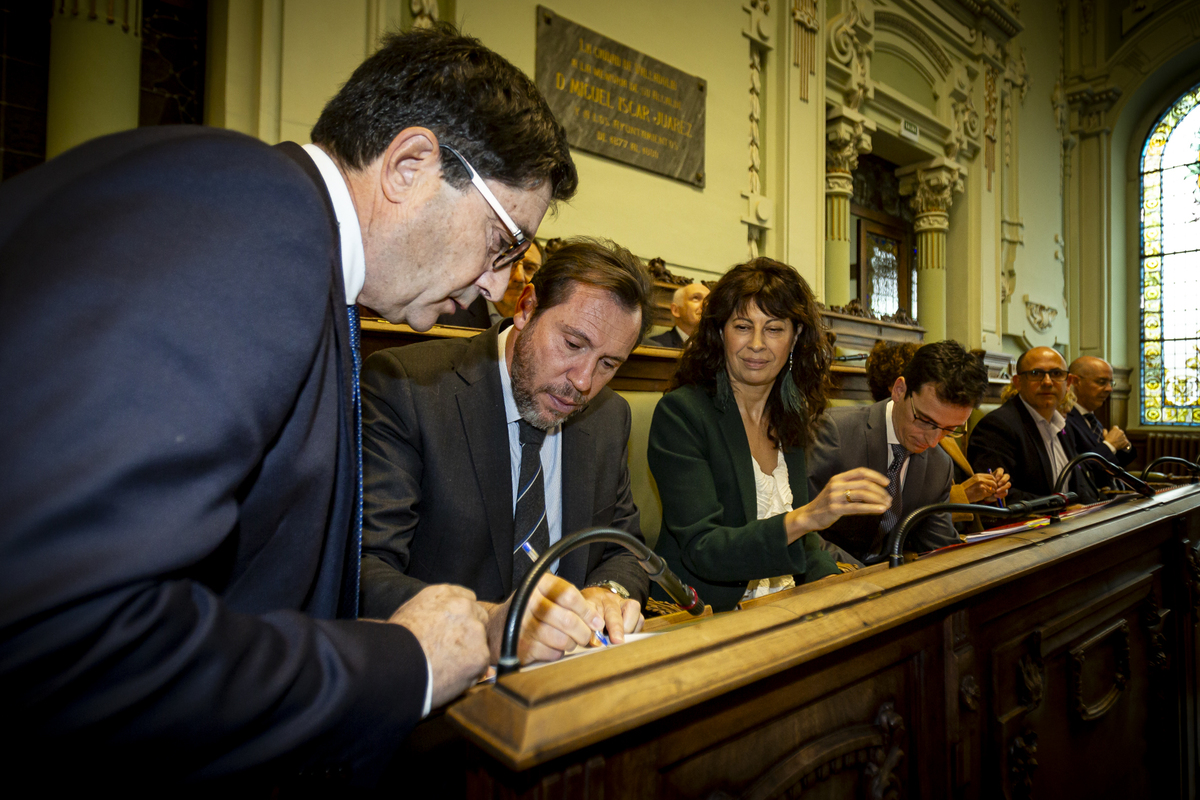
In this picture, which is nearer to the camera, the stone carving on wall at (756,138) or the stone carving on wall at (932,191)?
the stone carving on wall at (756,138)

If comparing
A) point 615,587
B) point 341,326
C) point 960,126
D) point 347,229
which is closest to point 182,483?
point 341,326

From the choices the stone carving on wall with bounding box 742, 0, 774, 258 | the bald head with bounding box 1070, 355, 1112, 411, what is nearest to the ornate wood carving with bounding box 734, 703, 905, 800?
the stone carving on wall with bounding box 742, 0, 774, 258

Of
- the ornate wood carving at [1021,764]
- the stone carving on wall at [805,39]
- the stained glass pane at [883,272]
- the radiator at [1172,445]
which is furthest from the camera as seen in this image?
the radiator at [1172,445]

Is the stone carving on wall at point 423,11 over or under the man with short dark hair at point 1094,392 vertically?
over

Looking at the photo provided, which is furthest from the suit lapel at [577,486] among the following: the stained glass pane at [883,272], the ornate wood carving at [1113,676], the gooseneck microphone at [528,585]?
the stained glass pane at [883,272]

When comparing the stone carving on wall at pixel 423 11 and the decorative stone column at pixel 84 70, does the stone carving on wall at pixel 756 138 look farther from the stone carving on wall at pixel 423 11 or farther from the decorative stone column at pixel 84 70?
the decorative stone column at pixel 84 70

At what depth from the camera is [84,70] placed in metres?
2.83

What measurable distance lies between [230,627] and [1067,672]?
70.4 inches

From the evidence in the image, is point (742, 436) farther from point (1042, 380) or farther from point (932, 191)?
point (932, 191)

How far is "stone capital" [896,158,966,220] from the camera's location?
7.68 metres

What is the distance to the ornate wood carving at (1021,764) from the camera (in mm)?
1310

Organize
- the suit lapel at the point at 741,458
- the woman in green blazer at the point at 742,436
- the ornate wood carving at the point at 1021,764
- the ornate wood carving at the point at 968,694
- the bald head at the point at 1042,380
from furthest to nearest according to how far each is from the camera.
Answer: the bald head at the point at 1042,380 < the suit lapel at the point at 741,458 < the woman in green blazer at the point at 742,436 < the ornate wood carving at the point at 1021,764 < the ornate wood carving at the point at 968,694

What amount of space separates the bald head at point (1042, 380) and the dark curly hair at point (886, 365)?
3.63 ft

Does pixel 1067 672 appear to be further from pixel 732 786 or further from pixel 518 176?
pixel 518 176
